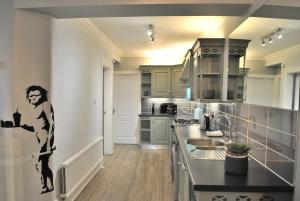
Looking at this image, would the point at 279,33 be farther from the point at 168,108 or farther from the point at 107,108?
the point at 168,108

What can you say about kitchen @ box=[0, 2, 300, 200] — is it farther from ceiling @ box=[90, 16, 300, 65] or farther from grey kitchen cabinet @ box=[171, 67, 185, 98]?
grey kitchen cabinet @ box=[171, 67, 185, 98]

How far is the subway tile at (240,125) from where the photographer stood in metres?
2.18

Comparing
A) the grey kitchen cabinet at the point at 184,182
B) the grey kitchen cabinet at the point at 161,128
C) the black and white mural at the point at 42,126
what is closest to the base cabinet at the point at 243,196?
the grey kitchen cabinet at the point at 184,182

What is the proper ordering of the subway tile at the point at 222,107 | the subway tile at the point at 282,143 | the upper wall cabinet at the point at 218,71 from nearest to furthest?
the subway tile at the point at 282,143, the upper wall cabinet at the point at 218,71, the subway tile at the point at 222,107

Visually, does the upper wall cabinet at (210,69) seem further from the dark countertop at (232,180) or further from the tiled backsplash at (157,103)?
the tiled backsplash at (157,103)

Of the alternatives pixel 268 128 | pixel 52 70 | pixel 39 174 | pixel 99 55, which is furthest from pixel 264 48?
pixel 99 55

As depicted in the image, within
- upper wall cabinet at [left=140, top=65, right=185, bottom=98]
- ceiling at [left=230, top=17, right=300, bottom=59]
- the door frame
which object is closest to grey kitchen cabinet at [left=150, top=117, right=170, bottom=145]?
upper wall cabinet at [left=140, top=65, right=185, bottom=98]

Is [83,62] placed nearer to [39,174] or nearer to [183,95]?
[39,174]

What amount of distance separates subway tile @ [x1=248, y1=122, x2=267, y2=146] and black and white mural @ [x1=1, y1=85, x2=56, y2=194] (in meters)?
1.92

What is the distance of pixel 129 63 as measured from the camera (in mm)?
6648

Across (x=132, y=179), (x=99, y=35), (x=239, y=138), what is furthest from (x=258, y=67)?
(x=99, y=35)

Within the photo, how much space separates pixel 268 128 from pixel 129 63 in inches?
210

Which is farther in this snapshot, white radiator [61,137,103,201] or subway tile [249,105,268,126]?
white radiator [61,137,103,201]

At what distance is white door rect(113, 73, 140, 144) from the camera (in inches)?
262
